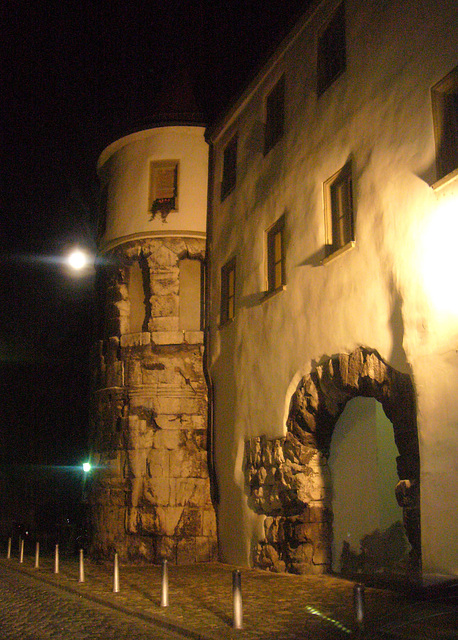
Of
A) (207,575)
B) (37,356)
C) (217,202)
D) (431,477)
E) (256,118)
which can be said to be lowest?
(207,575)

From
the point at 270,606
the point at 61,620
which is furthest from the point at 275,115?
the point at 61,620

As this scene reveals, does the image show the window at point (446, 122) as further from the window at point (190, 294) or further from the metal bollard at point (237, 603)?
the window at point (190, 294)

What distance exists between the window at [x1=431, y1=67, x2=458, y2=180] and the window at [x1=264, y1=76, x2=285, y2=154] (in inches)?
192

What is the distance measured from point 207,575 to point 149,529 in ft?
9.69

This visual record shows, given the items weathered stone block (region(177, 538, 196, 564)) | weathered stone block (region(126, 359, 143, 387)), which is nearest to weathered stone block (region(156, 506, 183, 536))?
weathered stone block (region(177, 538, 196, 564))

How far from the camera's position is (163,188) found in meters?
17.2

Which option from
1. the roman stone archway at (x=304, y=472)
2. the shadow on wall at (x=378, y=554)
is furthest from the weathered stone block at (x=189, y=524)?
the shadow on wall at (x=378, y=554)

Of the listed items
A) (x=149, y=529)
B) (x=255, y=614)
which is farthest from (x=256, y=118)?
(x=255, y=614)

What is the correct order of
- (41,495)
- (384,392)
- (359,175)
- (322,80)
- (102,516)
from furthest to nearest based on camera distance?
(41,495) < (102,516) < (322,80) < (359,175) < (384,392)

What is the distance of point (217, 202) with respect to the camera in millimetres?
16438

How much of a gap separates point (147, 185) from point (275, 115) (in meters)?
4.41

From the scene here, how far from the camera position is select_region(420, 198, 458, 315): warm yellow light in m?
8.17

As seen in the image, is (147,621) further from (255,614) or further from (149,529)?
(149,529)

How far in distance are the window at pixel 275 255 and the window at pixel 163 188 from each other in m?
4.14
